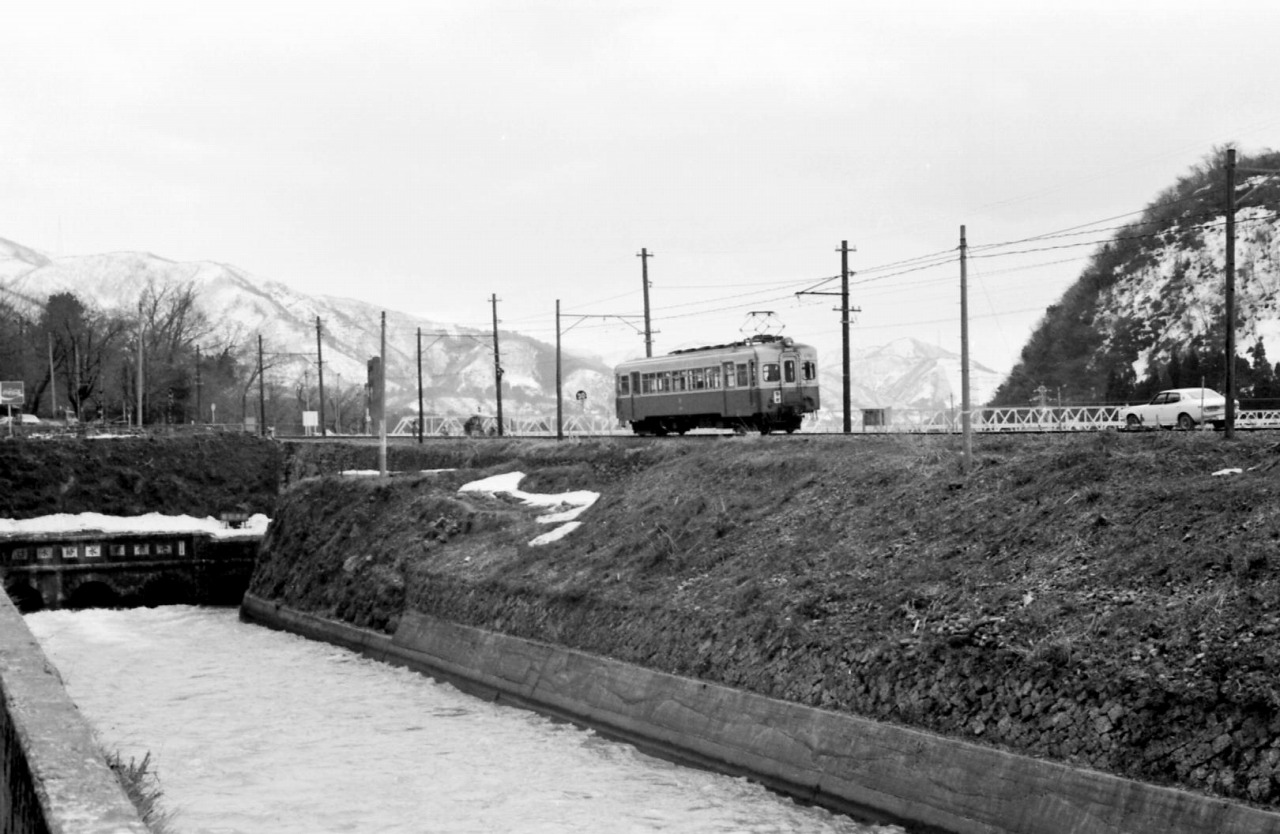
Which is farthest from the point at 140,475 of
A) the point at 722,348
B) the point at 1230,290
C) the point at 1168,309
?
the point at 1168,309

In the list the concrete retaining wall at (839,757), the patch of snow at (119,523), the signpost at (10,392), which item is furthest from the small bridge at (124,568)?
the signpost at (10,392)

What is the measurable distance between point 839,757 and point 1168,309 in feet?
257

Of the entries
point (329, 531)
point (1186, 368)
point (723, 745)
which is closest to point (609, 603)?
point (723, 745)

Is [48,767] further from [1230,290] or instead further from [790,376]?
[790,376]

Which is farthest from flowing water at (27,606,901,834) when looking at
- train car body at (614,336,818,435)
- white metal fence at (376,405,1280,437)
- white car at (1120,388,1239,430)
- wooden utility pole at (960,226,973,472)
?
white metal fence at (376,405,1280,437)

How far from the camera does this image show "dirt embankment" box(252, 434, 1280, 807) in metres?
12.6

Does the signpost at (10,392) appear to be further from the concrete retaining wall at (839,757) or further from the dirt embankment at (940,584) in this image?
the concrete retaining wall at (839,757)

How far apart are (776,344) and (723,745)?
25.7 meters

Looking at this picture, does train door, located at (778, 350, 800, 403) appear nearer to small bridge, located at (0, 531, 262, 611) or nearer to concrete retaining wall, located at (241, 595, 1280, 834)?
concrete retaining wall, located at (241, 595, 1280, 834)

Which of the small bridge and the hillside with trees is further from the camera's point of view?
the hillside with trees

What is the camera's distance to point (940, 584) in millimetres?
17266

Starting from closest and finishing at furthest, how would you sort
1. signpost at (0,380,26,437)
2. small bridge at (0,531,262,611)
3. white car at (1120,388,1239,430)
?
white car at (1120,388,1239,430) < small bridge at (0,531,262,611) < signpost at (0,380,26,437)

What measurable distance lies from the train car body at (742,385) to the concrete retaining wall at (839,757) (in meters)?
18.8

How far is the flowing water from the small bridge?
1247cm
